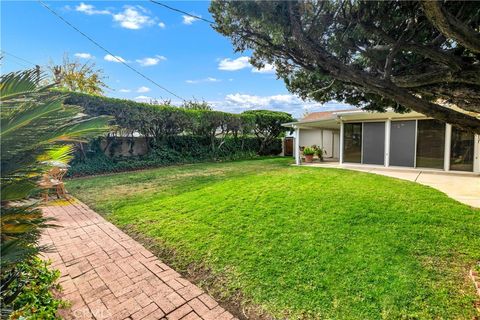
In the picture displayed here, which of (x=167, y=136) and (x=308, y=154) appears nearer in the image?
(x=167, y=136)

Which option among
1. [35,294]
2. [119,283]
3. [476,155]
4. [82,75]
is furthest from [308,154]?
[82,75]

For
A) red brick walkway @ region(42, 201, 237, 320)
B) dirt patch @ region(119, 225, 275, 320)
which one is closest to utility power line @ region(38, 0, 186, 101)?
red brick walkway @ region(42, 201, 237, 320)

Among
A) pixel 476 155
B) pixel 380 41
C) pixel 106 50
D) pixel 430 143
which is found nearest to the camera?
pixel 380 41

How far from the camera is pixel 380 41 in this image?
391cm

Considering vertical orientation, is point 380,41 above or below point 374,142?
above

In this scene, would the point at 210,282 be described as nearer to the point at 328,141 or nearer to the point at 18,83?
the point at 18,83

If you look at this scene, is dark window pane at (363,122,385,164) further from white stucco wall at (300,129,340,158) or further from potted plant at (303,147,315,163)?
white stucco wall at (300,129,340,158)

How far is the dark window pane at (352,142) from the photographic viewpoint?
13734 mm

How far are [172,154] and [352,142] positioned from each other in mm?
11455

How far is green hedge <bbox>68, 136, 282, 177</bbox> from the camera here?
41.8 feet

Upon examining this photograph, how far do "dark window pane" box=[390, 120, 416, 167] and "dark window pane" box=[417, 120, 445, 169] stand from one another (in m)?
0.28

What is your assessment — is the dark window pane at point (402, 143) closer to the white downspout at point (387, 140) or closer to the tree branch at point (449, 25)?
the white downspout at point (387, 140)

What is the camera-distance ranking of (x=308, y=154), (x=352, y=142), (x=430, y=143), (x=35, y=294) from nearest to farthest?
(x=35, y=294)
(x=430, y=143)
(x=352, y=142)
(x=308, y=154)

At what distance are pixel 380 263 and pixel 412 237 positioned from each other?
1.23 m
